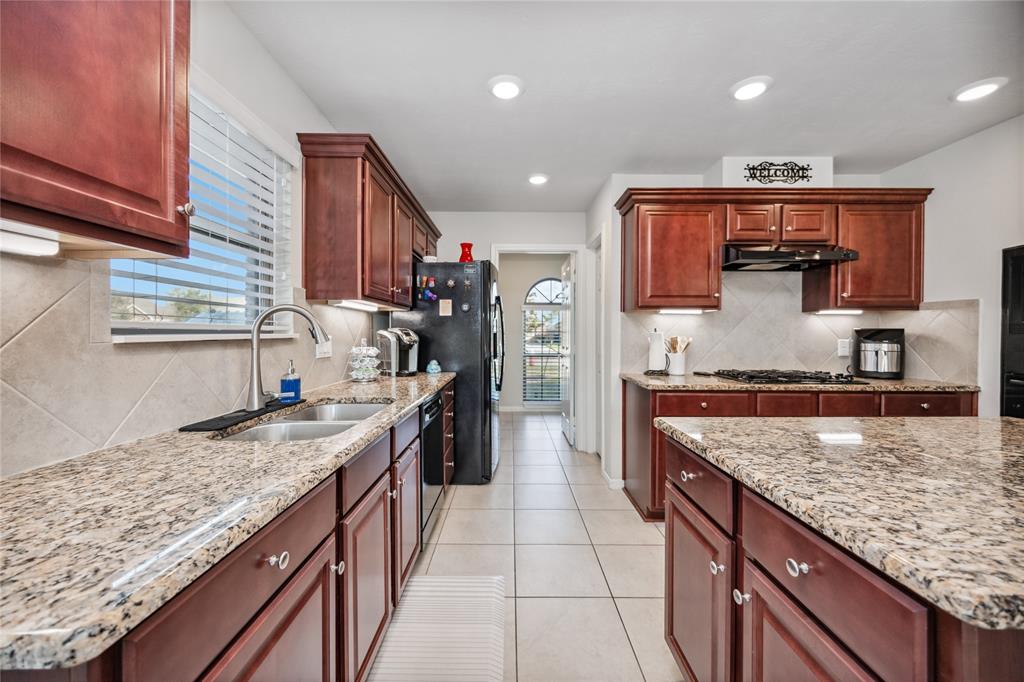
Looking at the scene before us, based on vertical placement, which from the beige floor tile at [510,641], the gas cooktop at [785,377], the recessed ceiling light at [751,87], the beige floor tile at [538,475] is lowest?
the beige floor tile at [510,641]

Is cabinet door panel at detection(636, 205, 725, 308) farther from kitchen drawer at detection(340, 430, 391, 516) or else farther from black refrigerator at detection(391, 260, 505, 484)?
kitchen drawer at detection(340, 430, 391, 516)

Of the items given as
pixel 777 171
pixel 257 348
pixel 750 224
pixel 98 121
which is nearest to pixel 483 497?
pixel 257 348

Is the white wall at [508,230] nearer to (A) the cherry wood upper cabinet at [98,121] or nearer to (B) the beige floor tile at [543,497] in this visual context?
(B) the beige floor tile at [543,497]

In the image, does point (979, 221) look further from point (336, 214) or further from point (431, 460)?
point (336, 214)

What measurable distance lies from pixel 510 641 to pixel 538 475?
200 cm

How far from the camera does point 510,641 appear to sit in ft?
5.67

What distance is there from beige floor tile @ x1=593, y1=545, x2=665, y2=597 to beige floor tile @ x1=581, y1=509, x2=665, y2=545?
71 millimetres

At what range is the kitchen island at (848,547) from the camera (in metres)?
0.56

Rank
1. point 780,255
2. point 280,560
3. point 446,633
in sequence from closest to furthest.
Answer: point 280,560 < point 446,633 < point 780,255

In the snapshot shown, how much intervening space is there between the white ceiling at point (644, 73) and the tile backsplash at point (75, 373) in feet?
4.46

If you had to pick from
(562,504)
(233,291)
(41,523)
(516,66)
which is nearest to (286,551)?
(41,523)

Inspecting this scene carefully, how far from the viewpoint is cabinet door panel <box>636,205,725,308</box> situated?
3.06 m

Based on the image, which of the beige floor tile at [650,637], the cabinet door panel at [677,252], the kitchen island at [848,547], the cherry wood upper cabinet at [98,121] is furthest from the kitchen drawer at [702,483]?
the cabinet door panel at [677,252]

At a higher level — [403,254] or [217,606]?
[403,254]
